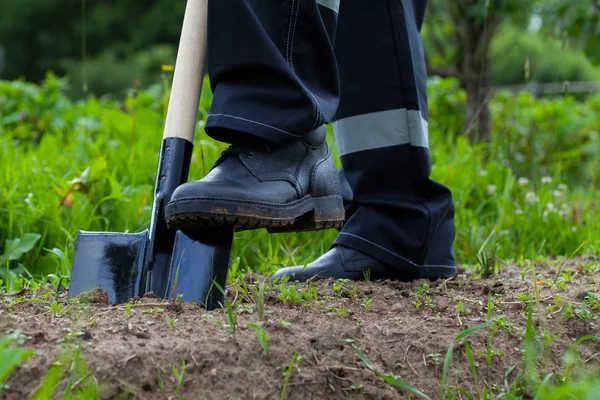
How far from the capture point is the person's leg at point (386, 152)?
77.9 inches

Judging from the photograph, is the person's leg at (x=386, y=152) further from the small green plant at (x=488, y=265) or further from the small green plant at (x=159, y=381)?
the small green plant at (x=159, y=381)

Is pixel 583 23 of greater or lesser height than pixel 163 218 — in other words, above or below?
above

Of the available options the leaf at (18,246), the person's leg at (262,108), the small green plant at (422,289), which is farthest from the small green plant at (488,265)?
the leaf at (18,246)

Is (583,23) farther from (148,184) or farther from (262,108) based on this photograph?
(262,108)

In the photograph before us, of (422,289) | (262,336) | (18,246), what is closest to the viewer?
(262,336)

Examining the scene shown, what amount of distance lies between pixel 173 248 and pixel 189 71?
426mm

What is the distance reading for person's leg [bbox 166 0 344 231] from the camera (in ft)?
4.89

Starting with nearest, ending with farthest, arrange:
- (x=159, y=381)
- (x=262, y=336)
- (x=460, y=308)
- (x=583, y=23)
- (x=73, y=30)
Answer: (x=159, y=381) < (x=262, y=336) < (x=460, y=308) < (x=583, y=23) < (x=73, y=30)

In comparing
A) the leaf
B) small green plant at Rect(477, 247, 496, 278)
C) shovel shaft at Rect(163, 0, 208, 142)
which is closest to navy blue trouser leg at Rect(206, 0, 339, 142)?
shovel shaft at Rect(163, 0, 208, 142)

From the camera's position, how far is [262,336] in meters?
1.25

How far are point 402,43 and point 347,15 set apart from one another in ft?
0.59

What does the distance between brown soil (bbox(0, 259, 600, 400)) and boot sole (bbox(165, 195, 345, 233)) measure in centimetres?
17

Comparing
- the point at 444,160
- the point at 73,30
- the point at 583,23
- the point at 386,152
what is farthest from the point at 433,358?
the point at 73,30

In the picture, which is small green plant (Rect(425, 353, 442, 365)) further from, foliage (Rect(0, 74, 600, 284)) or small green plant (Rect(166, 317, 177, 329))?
foliage (Rect(0, 74, 600, 284))
